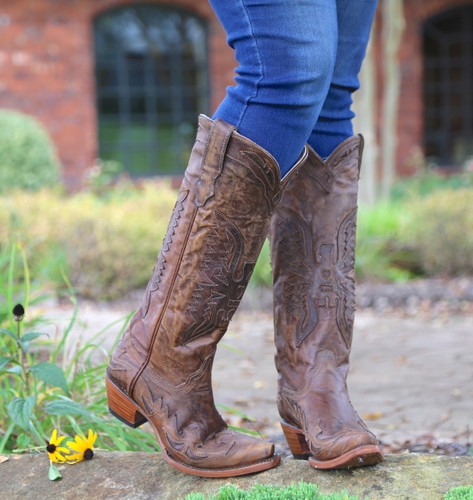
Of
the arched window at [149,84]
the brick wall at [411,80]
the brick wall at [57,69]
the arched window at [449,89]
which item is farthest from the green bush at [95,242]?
the arched window at [449,89]

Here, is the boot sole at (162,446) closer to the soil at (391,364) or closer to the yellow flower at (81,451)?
the yellow flower at (81,451)

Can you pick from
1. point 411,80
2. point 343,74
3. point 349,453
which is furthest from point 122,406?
point 411,80

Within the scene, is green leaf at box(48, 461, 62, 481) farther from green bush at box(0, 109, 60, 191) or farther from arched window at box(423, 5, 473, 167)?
arched window at box(423, 5, 473, 167)

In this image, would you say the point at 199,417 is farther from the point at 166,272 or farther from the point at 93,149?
the point at 93,149

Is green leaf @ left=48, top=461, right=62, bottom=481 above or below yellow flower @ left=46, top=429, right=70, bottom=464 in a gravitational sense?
below

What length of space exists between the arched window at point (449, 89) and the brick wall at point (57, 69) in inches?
163

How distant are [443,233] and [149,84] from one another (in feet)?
23.4

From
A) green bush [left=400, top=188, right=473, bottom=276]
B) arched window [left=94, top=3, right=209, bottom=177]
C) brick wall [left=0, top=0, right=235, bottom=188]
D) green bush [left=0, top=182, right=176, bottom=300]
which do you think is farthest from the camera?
arched window [left=94, top=3, right=209, bottom=177]

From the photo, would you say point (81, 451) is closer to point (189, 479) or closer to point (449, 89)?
point (189, 479)

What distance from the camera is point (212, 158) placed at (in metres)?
1.35

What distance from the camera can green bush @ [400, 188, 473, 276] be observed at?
235 inches

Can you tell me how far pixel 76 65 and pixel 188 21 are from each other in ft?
6.71

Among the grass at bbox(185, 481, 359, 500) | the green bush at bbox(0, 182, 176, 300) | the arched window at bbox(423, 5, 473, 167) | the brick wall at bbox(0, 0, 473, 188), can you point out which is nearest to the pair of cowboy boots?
the grass at bbox(185, 481, 359, 500)

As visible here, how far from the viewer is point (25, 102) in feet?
34.6
